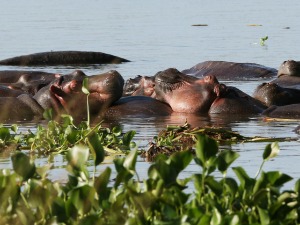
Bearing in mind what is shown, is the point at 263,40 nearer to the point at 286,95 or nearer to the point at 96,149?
the point at 286,95

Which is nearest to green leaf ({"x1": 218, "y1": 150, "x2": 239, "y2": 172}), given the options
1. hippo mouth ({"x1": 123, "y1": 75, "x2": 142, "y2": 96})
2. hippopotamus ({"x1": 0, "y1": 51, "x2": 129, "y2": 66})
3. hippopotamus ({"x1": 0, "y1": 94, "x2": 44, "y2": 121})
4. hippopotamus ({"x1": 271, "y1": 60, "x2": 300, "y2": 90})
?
hippopotamus ({"x1": 0, "y1": 94, "x2": 44, "y2": 121})

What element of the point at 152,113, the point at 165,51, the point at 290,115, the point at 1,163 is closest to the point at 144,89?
the point at 152,113

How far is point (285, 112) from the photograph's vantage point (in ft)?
30.9

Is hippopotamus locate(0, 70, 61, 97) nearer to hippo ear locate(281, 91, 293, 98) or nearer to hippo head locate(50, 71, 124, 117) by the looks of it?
hippo head locate(50, 71, 124, 117)

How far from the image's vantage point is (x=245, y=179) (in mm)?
4316

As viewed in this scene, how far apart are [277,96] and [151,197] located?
6.28 m

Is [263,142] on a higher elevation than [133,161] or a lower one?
lower

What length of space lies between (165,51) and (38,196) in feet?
42.3

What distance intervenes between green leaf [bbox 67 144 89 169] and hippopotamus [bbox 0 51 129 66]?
10.5m

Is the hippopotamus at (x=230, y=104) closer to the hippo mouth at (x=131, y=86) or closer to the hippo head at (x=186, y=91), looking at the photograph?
the hippo head at (x=186, y=91)

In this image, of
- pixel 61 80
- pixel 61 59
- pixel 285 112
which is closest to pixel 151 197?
pixel 285 112

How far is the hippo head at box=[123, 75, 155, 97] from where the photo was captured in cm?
1065

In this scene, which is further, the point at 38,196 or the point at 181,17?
the point at 181,17

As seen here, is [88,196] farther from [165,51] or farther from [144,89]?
[165,51]
